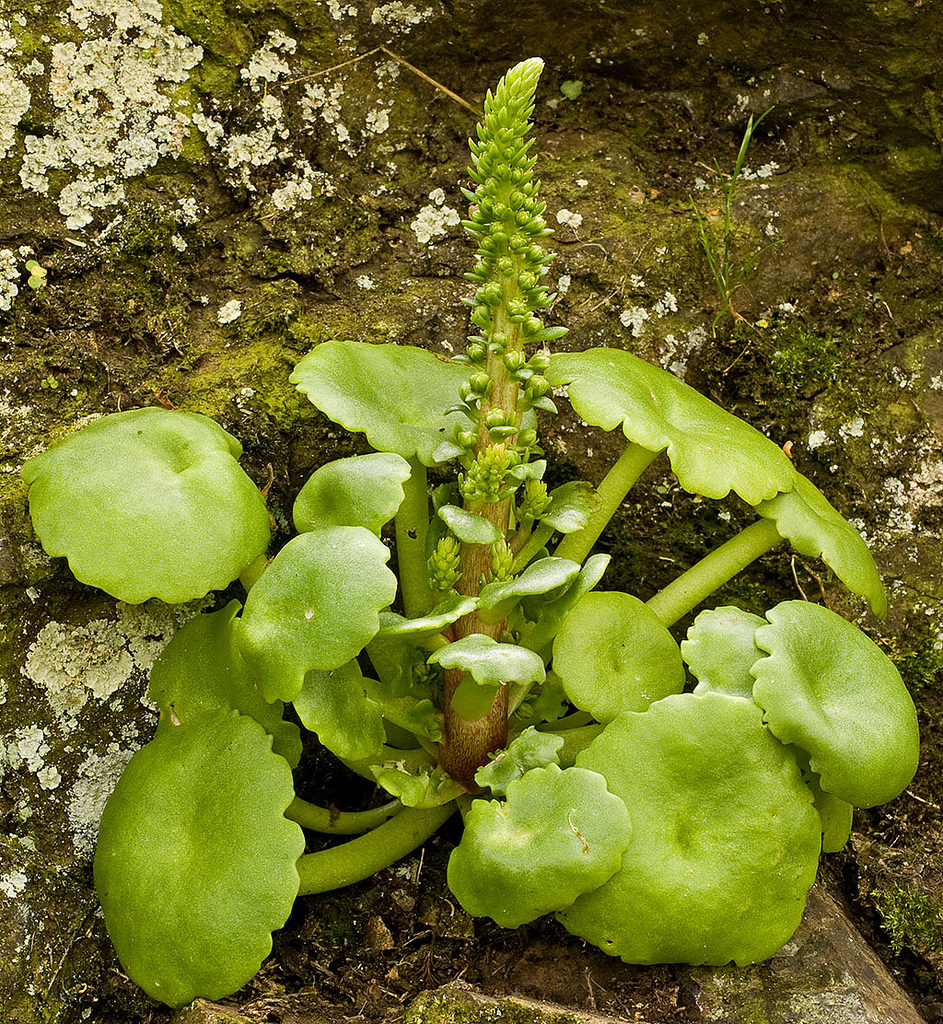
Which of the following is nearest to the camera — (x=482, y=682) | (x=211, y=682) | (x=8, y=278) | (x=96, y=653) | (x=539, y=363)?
(x=482, y=682)

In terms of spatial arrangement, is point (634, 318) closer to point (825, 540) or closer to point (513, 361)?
point (825, 540)

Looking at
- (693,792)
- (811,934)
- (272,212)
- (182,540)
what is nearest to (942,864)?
(811,934)

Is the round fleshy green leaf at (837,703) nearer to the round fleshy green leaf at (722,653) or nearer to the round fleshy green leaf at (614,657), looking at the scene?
the round fleshy green leaf at (722,653)

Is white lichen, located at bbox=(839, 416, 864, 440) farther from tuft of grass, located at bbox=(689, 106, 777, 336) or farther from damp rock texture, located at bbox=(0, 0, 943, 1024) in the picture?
tuft of grass, located at bbox=(689, 106, 777, 336)

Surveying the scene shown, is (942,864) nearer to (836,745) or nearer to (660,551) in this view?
(836,745)

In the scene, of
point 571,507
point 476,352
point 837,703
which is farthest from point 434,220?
point 837,703

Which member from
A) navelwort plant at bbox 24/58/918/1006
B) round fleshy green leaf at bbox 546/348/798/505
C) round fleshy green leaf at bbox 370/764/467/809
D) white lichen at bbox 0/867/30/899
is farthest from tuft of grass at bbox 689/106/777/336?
white lichen at bbox 0/867/30/899
